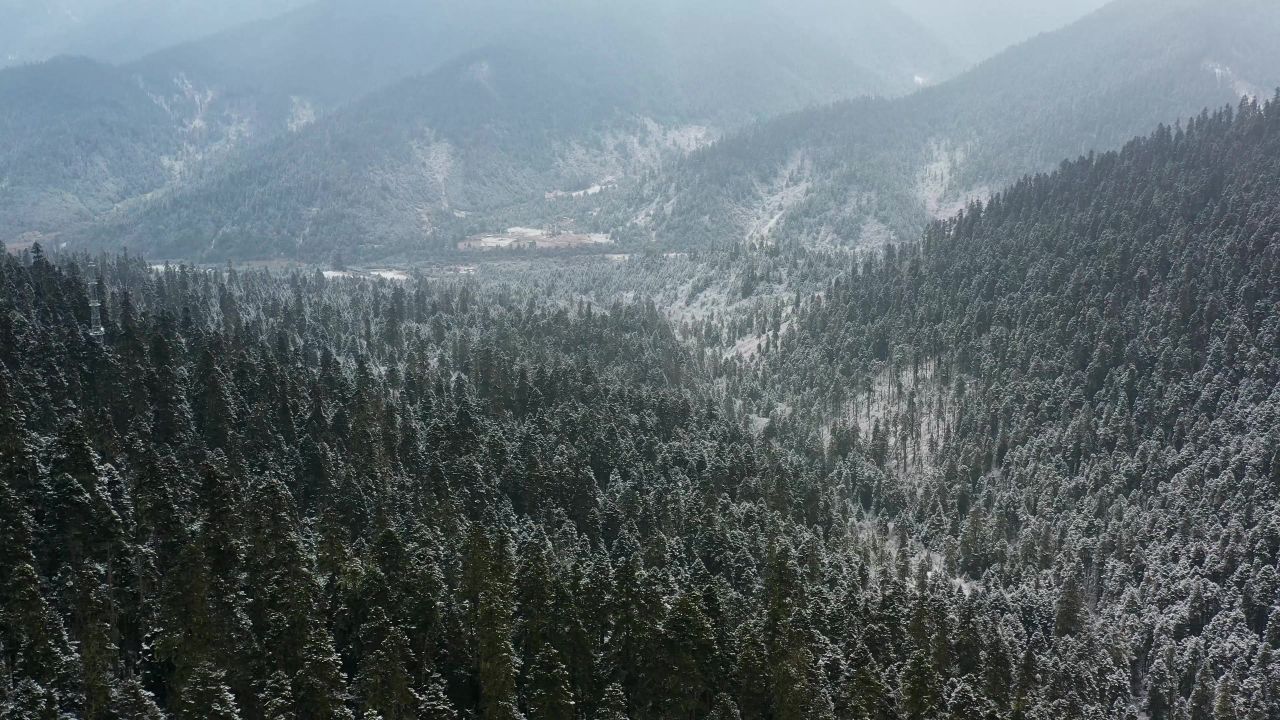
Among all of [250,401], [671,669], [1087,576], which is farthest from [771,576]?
[1087,576]

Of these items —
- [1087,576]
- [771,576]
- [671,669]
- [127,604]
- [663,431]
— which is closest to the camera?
[127,604]

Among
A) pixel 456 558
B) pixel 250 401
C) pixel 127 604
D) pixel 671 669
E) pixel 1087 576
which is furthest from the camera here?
pixel 1087 576

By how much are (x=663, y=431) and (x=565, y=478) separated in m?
51.2

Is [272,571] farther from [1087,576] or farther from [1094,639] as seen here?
[1087,576]

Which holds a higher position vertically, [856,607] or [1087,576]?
[856,607]

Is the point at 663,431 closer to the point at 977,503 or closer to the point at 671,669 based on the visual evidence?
the point at 977,503

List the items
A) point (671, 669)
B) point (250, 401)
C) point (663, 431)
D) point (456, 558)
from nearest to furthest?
point (671, 669), point (456, 558), point (250, 401), point (663, 431)

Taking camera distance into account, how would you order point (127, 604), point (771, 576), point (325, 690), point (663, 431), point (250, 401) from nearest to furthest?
1. point (325, 690)
2. point (127, 604)
3. point (771, 576)
4. point (250, 401)
5. point (663, 431)

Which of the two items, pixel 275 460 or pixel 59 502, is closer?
pixel 59 502

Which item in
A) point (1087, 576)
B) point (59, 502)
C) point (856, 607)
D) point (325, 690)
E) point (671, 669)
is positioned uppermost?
point (59, 502)

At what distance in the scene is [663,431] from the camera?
181 meters

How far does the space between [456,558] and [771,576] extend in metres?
38.4

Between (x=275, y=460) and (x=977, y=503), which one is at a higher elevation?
(x=275, y=460)

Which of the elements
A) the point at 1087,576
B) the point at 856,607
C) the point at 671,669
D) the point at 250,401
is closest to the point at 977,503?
the point at 1087,576
